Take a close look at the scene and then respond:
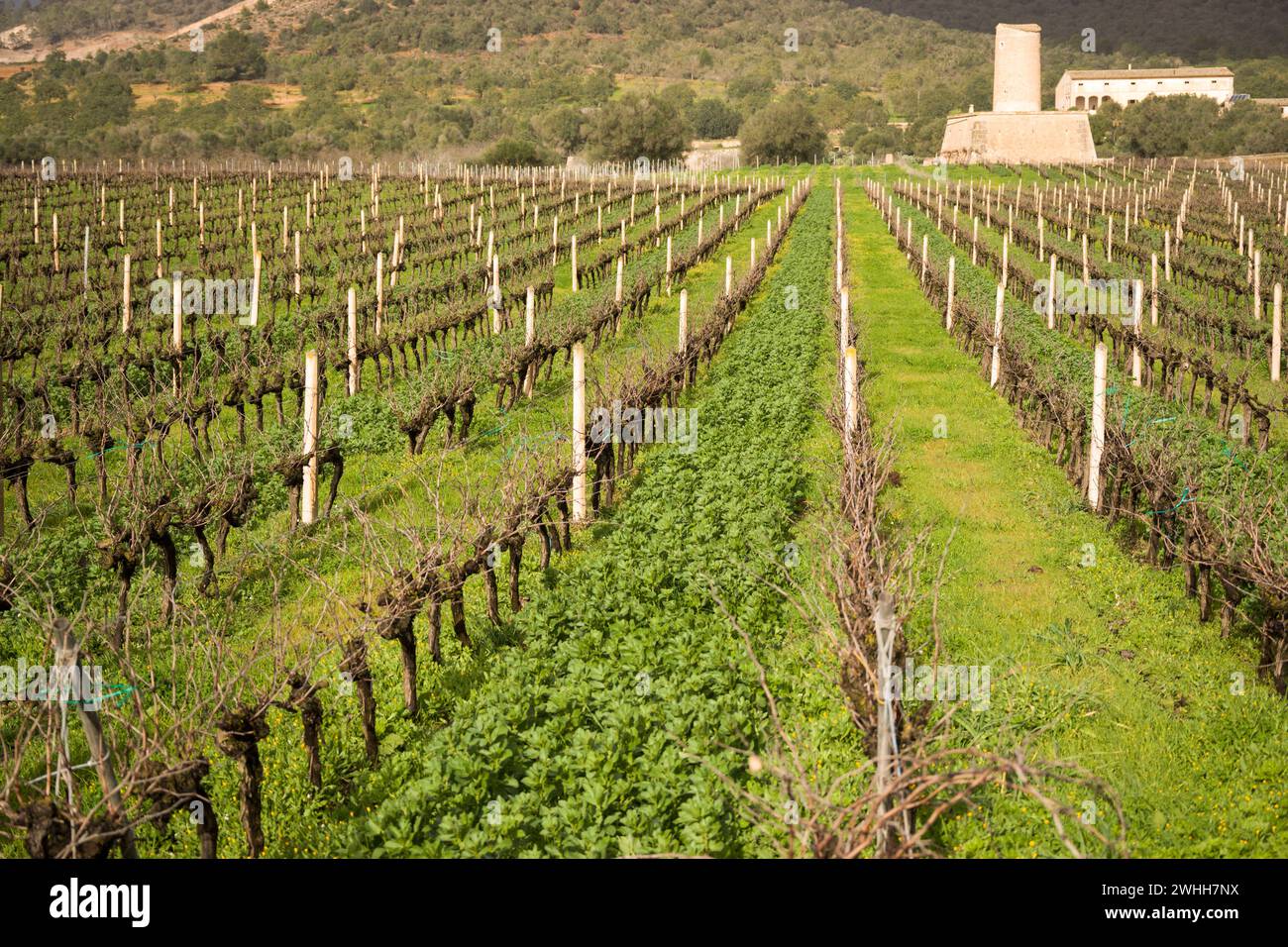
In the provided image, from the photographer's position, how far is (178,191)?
4878cm

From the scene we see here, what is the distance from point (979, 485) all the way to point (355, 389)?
10672 millimetres

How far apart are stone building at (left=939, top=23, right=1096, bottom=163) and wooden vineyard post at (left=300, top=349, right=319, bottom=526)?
257 ft

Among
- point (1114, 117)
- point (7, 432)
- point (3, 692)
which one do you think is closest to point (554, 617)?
point (3, 692)

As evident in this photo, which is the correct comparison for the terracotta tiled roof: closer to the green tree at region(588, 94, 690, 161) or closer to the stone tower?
the stone tower

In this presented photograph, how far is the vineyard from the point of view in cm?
636

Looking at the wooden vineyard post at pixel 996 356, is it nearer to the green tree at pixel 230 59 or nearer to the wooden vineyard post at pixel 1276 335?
the wooden vineyard post at pixel 1276 335

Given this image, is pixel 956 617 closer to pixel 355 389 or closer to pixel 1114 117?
pixel 355 389

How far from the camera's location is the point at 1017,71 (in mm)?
91312

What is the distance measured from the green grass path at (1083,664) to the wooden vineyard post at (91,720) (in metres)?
4.83

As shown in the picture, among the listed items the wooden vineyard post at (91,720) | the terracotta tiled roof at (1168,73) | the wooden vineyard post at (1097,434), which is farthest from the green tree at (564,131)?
the wooden vineyard post at (91,720)

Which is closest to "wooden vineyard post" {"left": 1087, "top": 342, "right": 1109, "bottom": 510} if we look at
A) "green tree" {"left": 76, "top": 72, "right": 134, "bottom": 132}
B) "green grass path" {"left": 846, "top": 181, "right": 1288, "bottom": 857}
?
"green grass path" {"left": 846, "top": 181, "right": 1288, "bottom": 857}

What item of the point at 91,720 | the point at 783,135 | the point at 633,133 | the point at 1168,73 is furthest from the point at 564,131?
the point at 91,720

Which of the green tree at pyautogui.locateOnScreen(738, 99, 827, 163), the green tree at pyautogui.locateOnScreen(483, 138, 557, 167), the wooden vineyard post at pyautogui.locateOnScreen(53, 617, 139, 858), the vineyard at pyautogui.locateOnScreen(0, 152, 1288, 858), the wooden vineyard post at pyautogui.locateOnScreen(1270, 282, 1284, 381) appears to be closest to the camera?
the wooden vineyard post at pyautogui.locateOnScreen(53, 617, 139, 858)
